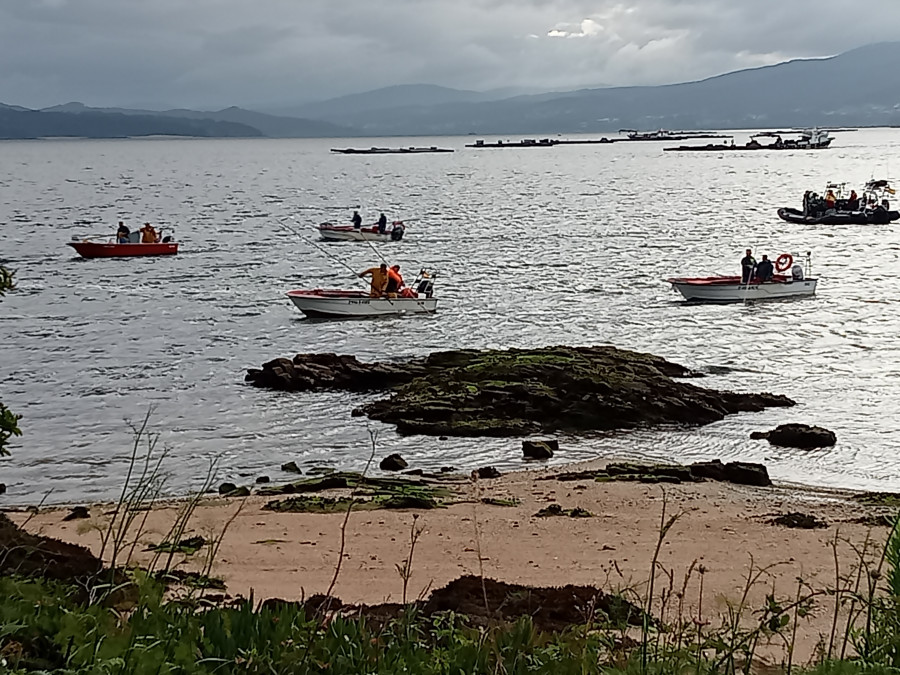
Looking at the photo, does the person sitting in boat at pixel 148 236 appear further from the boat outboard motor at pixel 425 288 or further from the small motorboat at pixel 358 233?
the boat outboard motor at pixel 425 288

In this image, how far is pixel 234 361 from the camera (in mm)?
25953

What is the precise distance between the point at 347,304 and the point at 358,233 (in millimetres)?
26901

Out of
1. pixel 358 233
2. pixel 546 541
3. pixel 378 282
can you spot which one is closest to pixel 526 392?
pixel 546 541

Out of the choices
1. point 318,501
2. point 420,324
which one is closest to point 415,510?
point 318,501

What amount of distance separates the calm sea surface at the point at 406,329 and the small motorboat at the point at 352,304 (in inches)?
18.6

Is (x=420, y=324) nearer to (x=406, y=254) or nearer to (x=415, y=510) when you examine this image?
(x=415, y=510)

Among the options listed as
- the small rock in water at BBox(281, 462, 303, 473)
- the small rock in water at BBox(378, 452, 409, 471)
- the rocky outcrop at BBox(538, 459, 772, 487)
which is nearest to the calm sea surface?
the small rock in water at BBox(281, 462, 303, 473)

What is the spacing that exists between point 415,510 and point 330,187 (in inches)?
4249

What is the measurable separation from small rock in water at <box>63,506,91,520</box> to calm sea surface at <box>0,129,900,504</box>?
0.51 meters

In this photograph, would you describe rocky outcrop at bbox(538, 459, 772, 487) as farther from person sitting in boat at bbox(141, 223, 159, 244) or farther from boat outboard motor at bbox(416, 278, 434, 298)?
person sitting in boat at bbox(141, 223, 159, 244)

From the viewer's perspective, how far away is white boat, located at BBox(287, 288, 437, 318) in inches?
1214

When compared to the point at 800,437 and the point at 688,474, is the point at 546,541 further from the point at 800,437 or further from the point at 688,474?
the point at 800,437

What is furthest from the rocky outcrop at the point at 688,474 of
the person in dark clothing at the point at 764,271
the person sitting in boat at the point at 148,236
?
the person sitting in boat at the point at 148,236

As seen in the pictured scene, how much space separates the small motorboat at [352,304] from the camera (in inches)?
1215
